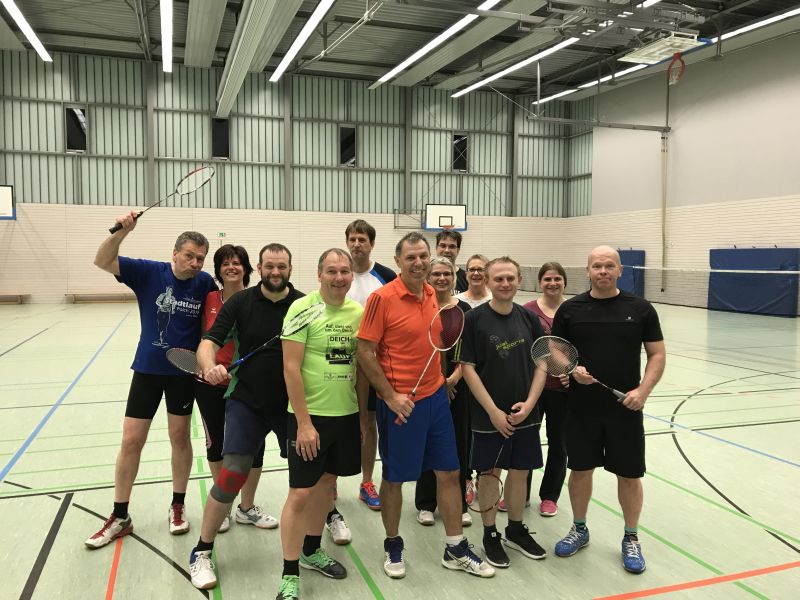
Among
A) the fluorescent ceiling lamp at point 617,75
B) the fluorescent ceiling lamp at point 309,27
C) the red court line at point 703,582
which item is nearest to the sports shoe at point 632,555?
the red court line at point 703,582

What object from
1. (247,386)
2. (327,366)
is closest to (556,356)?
(327,366)

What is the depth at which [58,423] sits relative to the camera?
7227 millimetres

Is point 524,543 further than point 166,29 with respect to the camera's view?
No

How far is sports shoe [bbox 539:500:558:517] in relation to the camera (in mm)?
4699

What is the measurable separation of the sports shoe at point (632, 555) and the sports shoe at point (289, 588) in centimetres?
210

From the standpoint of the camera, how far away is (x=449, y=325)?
3896 mm

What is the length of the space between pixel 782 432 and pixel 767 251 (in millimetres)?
15530

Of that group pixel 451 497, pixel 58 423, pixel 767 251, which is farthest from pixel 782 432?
pixel 767 251

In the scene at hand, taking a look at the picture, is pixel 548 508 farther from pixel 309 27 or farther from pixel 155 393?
pixel 309 27

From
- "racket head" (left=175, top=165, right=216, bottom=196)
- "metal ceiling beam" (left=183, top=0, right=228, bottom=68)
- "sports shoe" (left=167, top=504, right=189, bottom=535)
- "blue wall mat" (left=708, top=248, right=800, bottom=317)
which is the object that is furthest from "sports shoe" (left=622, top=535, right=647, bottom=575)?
"blue wall mat" (left=708, top=248, right=800, bottom=317)

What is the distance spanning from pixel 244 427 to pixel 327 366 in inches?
26.6

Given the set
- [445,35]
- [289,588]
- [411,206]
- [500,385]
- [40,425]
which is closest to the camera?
[289,588]

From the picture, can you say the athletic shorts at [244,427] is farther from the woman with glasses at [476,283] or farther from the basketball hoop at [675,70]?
the basketball hoop at [675,70]

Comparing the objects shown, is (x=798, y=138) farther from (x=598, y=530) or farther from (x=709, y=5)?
Result: (x=598, y=530)
